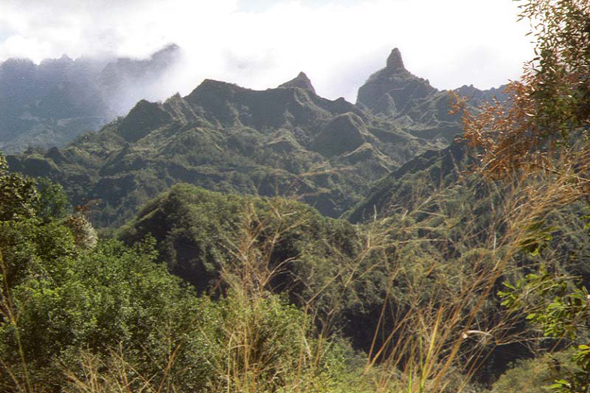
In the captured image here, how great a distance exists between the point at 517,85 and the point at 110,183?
176121mm

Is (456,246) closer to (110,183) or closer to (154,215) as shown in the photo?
(154,215)

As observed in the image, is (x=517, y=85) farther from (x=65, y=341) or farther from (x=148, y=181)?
(x=148, y=181)

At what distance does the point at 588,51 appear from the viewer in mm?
2609

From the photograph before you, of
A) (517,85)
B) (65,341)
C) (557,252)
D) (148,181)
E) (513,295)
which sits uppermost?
(148,181)

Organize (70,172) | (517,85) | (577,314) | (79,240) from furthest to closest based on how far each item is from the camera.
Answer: (70,172), (79,240), (517,85), (577,314)

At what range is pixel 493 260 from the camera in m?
1.35

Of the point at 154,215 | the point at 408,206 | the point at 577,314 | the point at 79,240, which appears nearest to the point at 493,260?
the point at 408,206

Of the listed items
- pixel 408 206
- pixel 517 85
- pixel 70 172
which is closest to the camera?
pixel 408 206

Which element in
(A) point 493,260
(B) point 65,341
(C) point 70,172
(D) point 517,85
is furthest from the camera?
(C) point 70,172

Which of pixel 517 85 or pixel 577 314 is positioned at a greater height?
pixel 517 85

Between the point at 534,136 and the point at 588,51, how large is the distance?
636 mm

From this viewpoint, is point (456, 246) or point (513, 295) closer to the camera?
point (456, 246)

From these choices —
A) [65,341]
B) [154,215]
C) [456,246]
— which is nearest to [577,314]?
[456,246]

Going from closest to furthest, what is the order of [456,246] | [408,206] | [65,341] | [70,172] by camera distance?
[456,246], [408,206], [65,341], [70,172]
